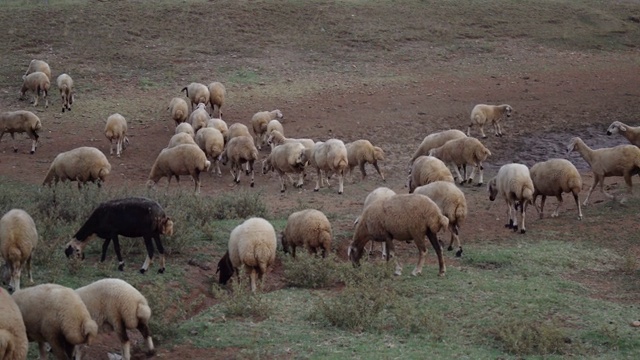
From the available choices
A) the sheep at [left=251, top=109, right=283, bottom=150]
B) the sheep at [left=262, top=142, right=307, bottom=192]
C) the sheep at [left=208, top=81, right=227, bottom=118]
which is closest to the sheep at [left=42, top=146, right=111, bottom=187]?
the sheep at [left=262, top=142, right=307, bottom=192]

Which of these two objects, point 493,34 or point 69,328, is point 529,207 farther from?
point 493,34

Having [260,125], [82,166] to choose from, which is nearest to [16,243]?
[82,166]

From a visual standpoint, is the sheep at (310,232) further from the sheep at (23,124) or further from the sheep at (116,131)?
the sheep at (23,124)

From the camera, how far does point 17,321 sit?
26.7 ft

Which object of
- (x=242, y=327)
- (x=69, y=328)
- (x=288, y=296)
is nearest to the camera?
(x=69, y=328)

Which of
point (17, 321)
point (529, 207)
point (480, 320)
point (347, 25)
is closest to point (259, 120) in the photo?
point (529, 207)

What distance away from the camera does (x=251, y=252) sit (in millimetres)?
11719

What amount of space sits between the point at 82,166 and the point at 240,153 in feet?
12.4

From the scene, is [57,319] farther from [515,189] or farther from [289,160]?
[289,160]

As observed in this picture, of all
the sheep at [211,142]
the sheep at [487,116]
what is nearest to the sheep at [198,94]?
the sheep at [211,142]

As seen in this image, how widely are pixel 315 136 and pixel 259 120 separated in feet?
4.93

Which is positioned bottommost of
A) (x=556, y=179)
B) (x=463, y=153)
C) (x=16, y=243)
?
(x=16, y=243)

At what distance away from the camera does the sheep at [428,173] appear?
52.4 ft

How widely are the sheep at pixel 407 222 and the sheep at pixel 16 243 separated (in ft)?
14.5
